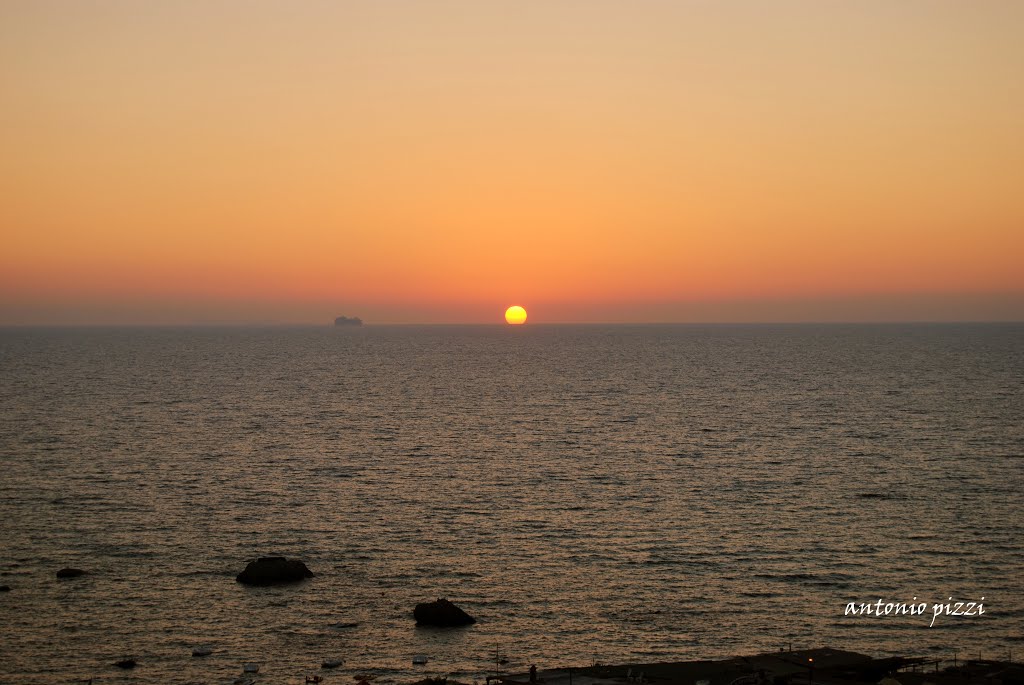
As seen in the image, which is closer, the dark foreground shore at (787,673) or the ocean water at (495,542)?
the dark foreground shore at (787,673)

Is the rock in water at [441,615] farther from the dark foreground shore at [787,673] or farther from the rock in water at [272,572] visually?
the dark foreground shore at [787,673]

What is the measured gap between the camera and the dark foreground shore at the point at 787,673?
42531 millimetres

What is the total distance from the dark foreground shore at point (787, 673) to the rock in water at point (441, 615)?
11.6m

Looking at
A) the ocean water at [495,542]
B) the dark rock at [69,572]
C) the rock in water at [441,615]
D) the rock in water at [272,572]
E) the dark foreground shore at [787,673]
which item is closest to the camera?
the dark foreground shore at [787,673]

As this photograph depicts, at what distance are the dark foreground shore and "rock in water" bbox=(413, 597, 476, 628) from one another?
1163cm

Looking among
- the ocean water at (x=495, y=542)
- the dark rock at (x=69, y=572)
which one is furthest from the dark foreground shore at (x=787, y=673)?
the dark rock at (x=69, y=572)

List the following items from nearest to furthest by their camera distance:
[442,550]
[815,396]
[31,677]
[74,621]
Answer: [31,677] → [74,621] → [442,550] → [815,396]

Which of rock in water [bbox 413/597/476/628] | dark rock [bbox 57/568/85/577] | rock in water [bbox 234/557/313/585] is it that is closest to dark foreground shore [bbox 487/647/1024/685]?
rock in water [bbox 413/597/476/628]

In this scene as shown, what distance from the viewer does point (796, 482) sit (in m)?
97.8

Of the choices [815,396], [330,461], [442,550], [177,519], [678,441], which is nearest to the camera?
[442,550]

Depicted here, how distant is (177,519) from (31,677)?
30658 millimetres

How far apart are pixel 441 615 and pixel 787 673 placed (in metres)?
21.4

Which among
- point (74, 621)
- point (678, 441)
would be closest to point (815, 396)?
point (678, 441)

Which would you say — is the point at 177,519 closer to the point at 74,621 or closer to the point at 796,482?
the point at 74,621
